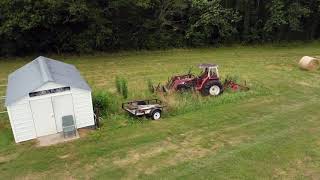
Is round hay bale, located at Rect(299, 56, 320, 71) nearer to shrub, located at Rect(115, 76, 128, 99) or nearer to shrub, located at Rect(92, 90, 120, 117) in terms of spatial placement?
shrub, located at Rect(115, 76, 128, 99)

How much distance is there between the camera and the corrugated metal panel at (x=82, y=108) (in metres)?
13.6

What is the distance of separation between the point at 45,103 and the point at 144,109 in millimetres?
3938

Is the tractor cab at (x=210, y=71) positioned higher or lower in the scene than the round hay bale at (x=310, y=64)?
higher

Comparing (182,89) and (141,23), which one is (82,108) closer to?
(182,89)

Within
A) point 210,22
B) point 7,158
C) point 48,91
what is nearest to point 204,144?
point 48,91

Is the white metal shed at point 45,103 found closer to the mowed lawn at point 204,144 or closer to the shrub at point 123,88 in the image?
the mowed lawn at point 204,144

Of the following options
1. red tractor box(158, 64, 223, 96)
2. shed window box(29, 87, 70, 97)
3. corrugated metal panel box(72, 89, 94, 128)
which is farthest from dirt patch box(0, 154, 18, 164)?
red tractor box(158, 64, 223, 96)

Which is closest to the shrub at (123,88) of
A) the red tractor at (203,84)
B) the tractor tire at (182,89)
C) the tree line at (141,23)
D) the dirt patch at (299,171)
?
the red tractor at (203,84)

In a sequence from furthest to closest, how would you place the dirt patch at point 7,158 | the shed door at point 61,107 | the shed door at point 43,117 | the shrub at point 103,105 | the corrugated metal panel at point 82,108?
the shrub at point 103,105 → the corrugated metal panel at point 82,108 → the shed door at point 61,107 → the shed door at point 43,117 → the dirt patch at point 7,158

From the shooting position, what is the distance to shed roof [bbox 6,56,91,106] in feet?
42.6

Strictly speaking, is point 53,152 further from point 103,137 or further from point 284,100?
point 284,100

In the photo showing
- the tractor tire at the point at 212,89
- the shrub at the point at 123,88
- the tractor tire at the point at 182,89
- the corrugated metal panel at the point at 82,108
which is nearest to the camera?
the corrugated metal panel at the point at 82,108

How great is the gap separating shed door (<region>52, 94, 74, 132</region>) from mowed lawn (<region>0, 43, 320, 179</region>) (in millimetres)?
1095

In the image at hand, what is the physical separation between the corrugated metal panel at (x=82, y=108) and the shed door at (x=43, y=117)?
91 centimetres
